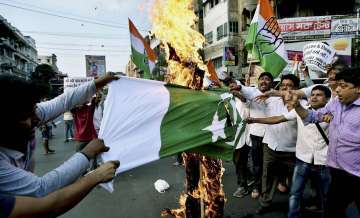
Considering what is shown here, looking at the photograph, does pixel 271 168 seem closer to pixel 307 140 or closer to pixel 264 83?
pixel 307 140

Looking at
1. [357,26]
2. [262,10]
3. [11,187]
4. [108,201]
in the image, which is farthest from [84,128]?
[357,26]

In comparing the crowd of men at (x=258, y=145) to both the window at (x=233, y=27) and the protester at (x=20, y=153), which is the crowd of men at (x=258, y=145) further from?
the window at (x=233, y=27)

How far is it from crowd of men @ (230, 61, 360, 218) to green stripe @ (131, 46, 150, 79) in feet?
12.2

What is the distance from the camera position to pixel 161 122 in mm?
3131

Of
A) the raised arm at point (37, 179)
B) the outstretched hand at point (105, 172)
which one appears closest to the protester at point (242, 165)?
the outstretched hand at point (105, 172)

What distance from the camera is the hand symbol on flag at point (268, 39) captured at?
6750mm

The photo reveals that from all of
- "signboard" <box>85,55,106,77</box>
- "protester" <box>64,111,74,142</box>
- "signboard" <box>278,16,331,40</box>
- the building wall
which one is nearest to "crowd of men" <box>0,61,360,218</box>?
"protester" <box>64,111,74,142</box>

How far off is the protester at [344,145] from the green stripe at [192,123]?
1031 millimetres

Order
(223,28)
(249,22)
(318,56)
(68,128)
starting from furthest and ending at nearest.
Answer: (223,28), (249,22), (68,128), (318,56)

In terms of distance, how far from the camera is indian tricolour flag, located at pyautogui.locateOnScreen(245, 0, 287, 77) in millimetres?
6684

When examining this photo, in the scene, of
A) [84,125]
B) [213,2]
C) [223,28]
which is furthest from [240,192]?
[213,2]

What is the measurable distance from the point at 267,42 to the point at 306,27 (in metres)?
15.8

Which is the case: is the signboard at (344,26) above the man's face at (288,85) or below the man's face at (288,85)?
above

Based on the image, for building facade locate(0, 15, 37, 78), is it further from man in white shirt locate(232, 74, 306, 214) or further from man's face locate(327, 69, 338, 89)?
Result: man's face locate(327, 69, 338, 89)
